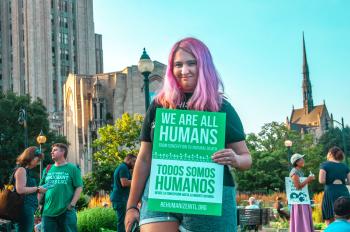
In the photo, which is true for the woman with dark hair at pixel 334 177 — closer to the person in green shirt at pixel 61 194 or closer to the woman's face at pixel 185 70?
the person in green shirt at pixel 61 194

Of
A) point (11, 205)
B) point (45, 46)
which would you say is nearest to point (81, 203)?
point (11, 205)

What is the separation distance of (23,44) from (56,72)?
8.10 metres

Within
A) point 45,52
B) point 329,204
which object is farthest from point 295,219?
point 45,52

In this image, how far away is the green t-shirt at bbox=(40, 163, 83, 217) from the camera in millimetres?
8391

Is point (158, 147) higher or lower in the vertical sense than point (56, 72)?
lower

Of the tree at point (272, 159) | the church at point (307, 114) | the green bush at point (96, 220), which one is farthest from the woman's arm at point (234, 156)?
the church at point (307, 114)

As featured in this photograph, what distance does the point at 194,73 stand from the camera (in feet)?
12.7

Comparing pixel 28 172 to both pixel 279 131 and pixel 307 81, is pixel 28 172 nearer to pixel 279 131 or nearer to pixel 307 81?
pixel 279 131

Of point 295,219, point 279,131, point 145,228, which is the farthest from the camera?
point 279,131

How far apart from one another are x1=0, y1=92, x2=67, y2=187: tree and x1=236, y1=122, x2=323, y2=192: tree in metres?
19.6

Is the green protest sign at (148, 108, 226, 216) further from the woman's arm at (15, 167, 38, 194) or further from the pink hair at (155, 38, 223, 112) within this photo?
the woman's arm at (15, 167, 38, 194)

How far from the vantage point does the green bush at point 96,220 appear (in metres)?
14.3

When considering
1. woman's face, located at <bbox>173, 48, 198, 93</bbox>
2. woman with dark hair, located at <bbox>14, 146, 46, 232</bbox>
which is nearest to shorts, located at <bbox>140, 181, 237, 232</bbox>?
woman's face, located at <bbox>173, 48, 198, 93</bbox>

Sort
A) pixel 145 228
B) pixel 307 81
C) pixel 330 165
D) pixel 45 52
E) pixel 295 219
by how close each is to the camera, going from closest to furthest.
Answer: pixel 145 228
pixel 330 165
pixel 295 219
pixel 45 52
pixel 307 81
